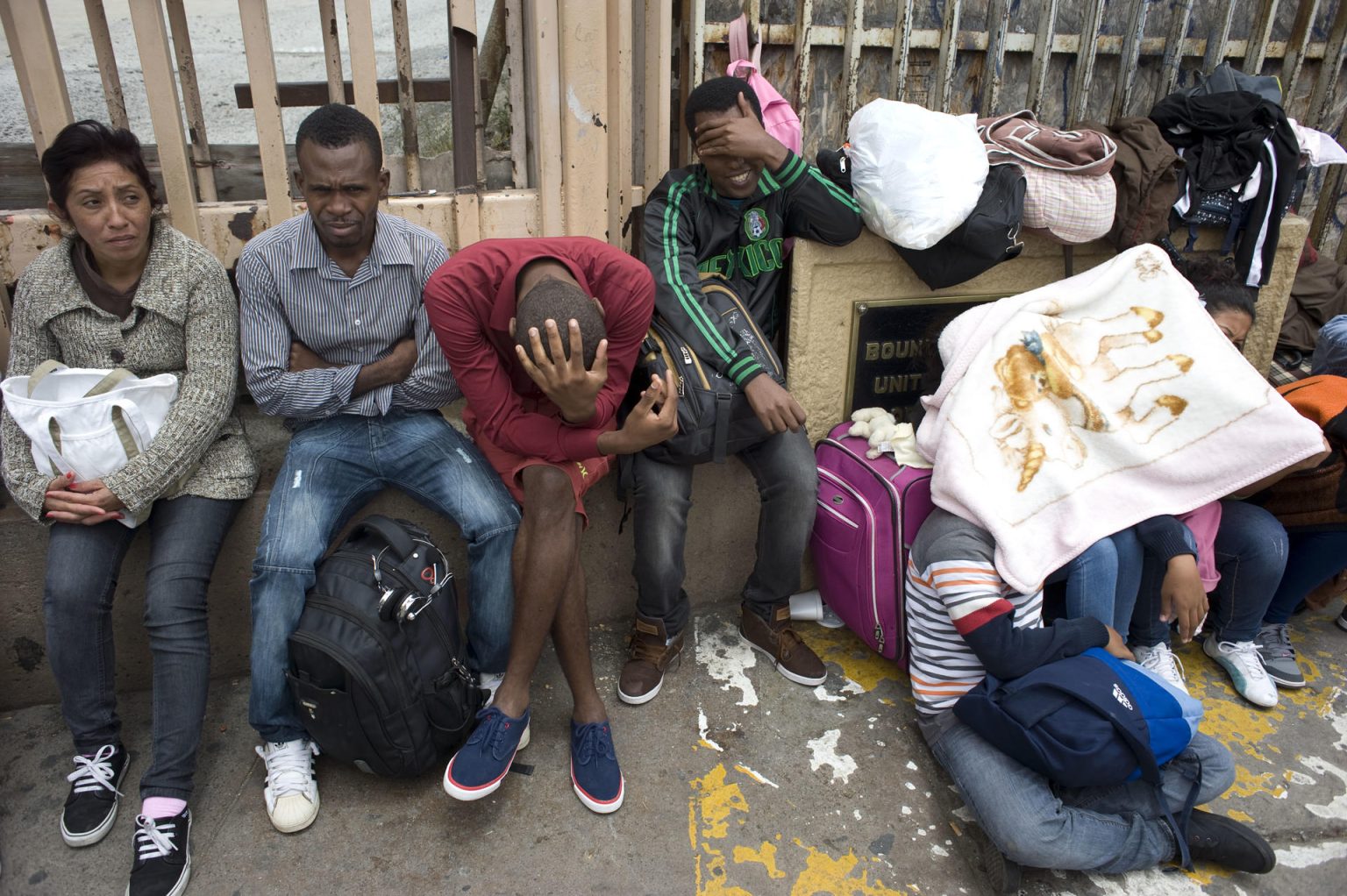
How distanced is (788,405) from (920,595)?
660 millimetres

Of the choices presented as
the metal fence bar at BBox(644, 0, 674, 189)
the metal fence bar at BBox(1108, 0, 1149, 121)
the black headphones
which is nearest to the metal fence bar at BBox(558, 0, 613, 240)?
the metal fence bar at BBox(644, 0, 674, 189)

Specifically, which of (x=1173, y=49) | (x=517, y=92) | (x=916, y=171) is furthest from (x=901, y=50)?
(x=517, y=92)

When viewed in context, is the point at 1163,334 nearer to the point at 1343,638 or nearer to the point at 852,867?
the point at 1343,638

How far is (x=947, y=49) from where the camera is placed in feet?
11.6

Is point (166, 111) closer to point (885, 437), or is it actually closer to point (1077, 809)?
point (885, 437)

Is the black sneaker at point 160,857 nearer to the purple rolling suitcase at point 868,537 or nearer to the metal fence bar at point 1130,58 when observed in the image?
the purple rolling suitcase at point 868,537

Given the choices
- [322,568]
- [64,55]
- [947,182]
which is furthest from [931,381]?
[64,55]

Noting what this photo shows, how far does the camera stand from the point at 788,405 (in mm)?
2543

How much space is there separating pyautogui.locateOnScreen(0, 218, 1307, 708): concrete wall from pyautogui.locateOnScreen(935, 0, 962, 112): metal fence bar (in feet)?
2.80

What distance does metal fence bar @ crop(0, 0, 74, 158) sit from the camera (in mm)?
2408

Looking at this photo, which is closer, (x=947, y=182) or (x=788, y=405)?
(x=788, y=405)

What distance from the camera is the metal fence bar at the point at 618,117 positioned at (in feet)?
9.30

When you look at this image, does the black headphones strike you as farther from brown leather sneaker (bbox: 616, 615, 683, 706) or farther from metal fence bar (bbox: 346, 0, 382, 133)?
metal fence bar (bbox: 346, 0, 382, 133)

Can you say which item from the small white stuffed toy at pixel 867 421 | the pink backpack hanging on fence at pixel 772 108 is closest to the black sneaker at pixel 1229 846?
the small white stuffed toy at pixel 867 421
